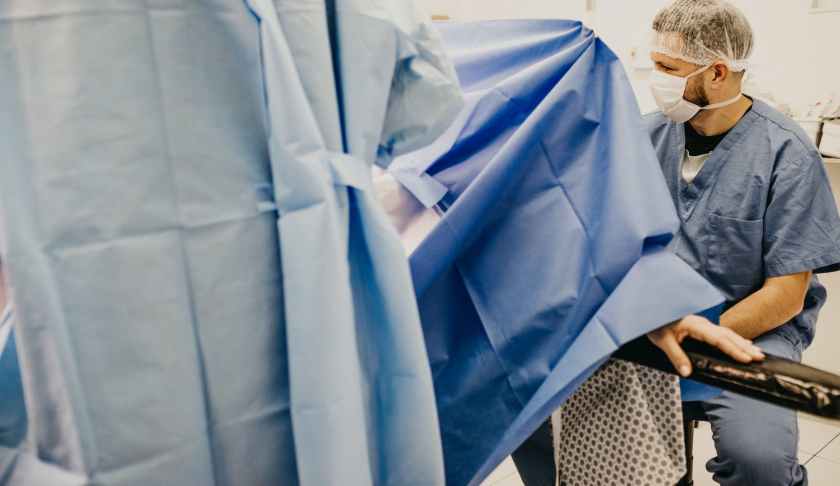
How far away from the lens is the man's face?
1.52m

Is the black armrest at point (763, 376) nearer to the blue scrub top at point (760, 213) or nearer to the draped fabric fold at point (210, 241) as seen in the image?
the draped fabric fold at point (210, 241)

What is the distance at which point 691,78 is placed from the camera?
1.52 m

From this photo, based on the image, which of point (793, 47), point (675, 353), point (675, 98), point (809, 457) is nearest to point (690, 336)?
point (675, 353)

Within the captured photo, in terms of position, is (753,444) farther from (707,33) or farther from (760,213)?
(707,33)

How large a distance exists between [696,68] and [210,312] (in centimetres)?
140

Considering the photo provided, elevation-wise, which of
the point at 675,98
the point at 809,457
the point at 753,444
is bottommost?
the point at 809,457

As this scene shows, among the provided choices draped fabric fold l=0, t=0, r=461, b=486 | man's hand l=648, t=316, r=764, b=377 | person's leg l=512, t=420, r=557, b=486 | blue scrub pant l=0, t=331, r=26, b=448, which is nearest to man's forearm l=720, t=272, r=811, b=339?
person's leg l=512, t=420, r=557, b=486

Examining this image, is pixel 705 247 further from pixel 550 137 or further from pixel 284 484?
pixel 284 484

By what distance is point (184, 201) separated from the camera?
1.79 ft

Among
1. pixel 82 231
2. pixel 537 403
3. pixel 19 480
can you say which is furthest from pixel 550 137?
pixel 19 480

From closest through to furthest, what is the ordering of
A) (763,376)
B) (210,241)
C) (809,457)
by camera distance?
(210,241), (763,376), (809,457)

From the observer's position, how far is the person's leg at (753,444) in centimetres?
123

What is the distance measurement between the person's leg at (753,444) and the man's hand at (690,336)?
2.07 ft

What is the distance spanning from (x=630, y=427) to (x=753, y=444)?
56 cm
